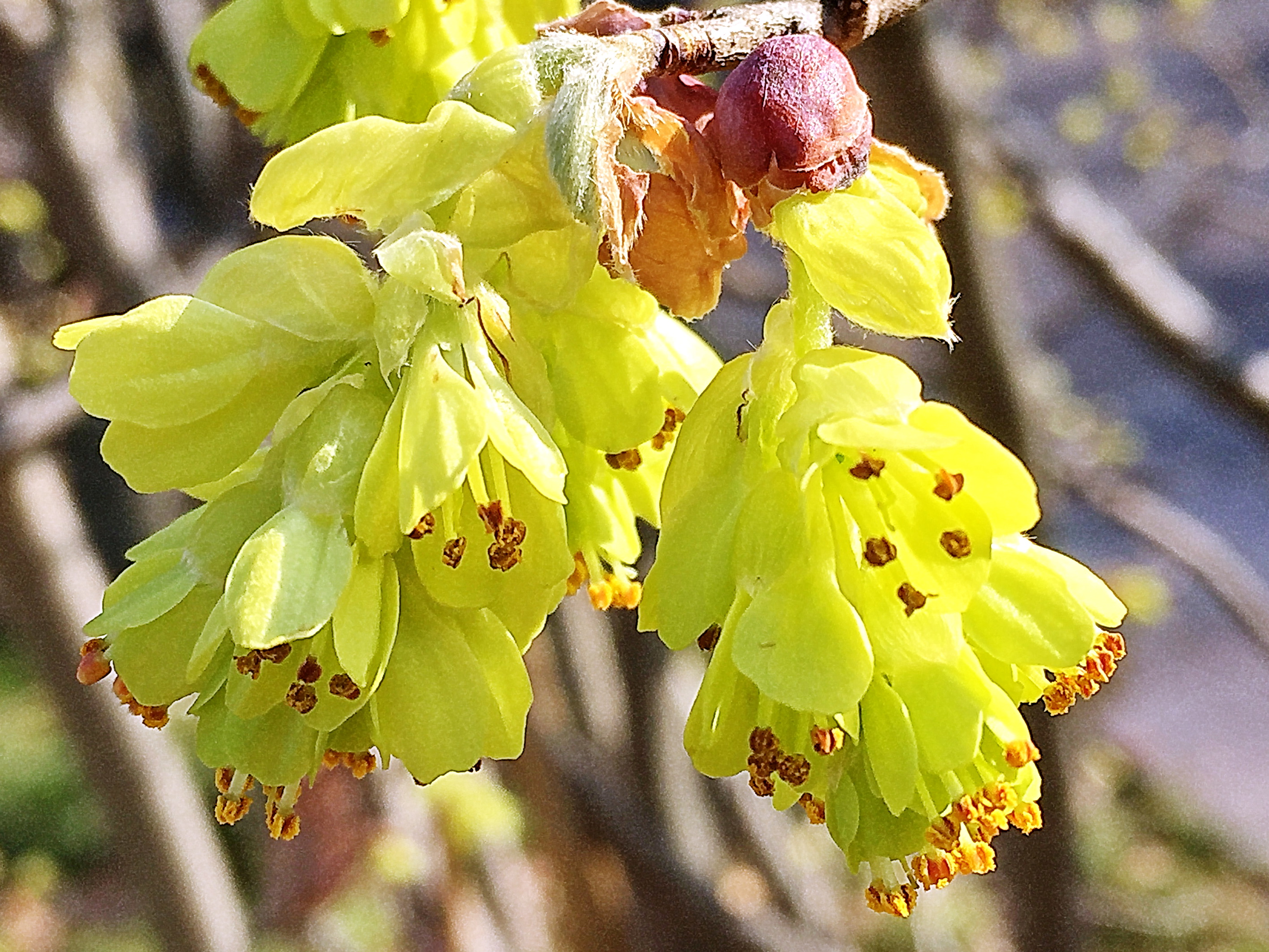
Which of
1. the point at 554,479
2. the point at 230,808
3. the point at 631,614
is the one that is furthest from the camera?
the point at 631,614

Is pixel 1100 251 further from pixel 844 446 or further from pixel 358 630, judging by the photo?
pixel 358 630

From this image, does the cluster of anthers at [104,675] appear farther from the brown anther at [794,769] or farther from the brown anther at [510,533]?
the brown anther at [794,769]

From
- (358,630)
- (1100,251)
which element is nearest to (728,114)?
(358,630)

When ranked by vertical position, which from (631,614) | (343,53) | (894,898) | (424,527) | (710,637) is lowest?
(631,614)

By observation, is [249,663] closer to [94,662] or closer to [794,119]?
[94,662]

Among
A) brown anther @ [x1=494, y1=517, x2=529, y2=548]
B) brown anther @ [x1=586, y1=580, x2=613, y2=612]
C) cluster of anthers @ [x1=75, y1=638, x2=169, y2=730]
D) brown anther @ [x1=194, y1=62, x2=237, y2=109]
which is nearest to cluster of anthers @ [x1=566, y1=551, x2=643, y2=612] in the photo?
brown anther @ [x1=586, y1=580, x2=613, y2=612]

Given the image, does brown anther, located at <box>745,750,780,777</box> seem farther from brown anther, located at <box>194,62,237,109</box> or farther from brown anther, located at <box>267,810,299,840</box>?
brown anther, located at <box>194,62,237,109</box>

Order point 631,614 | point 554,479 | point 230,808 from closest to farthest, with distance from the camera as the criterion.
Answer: point 554,479, point 230,808, point 631,614

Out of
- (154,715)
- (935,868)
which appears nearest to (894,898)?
(935,868)
